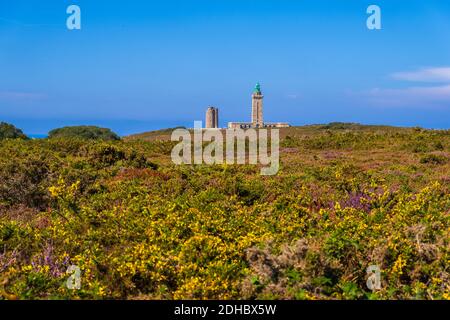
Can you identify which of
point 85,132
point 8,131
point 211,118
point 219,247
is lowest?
point 219,247

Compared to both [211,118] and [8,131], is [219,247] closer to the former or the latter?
[8,131]

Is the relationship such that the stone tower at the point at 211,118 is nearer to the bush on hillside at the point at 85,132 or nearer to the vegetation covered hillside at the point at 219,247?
the bush on hillside at the point at 85,132

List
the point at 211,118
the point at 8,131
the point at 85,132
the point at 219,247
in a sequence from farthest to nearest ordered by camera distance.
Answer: the point at 211,118
the point at 85,132
the point at 8,131
the point at 219,247

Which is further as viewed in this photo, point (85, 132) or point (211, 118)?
point (211, 118)

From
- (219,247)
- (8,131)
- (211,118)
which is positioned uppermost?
(211,118)

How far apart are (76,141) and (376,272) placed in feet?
73.6

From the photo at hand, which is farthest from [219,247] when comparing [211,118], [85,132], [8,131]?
[211,118]

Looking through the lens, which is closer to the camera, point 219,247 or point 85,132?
point 219,247

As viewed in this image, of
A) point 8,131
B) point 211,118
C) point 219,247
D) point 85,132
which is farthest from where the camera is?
point 211,118

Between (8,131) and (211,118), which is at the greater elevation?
(211,118)

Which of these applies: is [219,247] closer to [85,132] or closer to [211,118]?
[85,132]

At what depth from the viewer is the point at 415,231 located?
7910 mm

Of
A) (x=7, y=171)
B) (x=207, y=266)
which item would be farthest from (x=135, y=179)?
(x=207, y=266)

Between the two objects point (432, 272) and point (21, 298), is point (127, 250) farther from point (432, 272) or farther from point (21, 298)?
point (432, 272)
